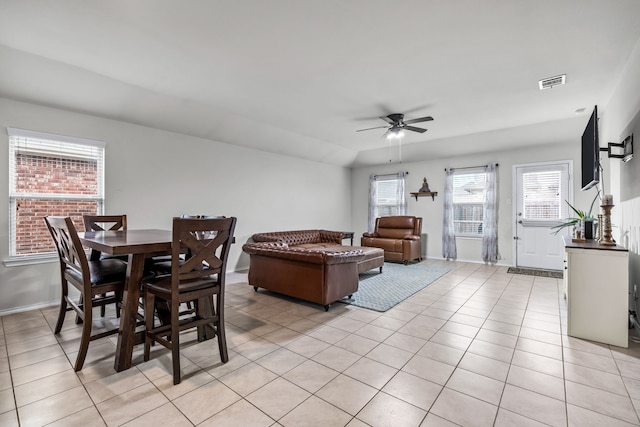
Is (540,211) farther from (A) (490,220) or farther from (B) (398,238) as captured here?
(B) (398,238)

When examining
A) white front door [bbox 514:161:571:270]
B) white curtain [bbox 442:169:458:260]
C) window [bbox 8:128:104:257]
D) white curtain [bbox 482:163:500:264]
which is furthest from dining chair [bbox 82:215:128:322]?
white front door [bbox 514:161:571:270]

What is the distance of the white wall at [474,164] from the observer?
5742 millimetres

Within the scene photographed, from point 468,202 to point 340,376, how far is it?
5.96 metres

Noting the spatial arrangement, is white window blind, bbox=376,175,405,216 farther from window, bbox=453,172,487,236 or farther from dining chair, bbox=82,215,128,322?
dining chair, bbox=82,215,128,322

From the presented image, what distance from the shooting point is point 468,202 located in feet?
22.2

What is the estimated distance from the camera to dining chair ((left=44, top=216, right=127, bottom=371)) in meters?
2.11

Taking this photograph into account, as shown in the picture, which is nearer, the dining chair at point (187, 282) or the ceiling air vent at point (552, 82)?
the dining chair at point (187, 282)

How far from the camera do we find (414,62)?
3.12m

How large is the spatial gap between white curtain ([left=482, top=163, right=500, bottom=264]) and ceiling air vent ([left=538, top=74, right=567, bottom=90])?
9.52 feet

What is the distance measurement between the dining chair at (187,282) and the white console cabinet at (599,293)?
312 cm

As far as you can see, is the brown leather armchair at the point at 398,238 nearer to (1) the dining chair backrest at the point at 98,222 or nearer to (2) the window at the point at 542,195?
(2) the window at the point at 542,195

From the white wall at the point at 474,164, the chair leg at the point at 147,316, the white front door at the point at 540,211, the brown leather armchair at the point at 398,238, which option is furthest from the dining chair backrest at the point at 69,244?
the white front door at the point at 540,211

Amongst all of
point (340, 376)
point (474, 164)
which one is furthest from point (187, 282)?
point (474, 164)

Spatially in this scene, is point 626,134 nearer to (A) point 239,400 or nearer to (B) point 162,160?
(A) point 239,400
